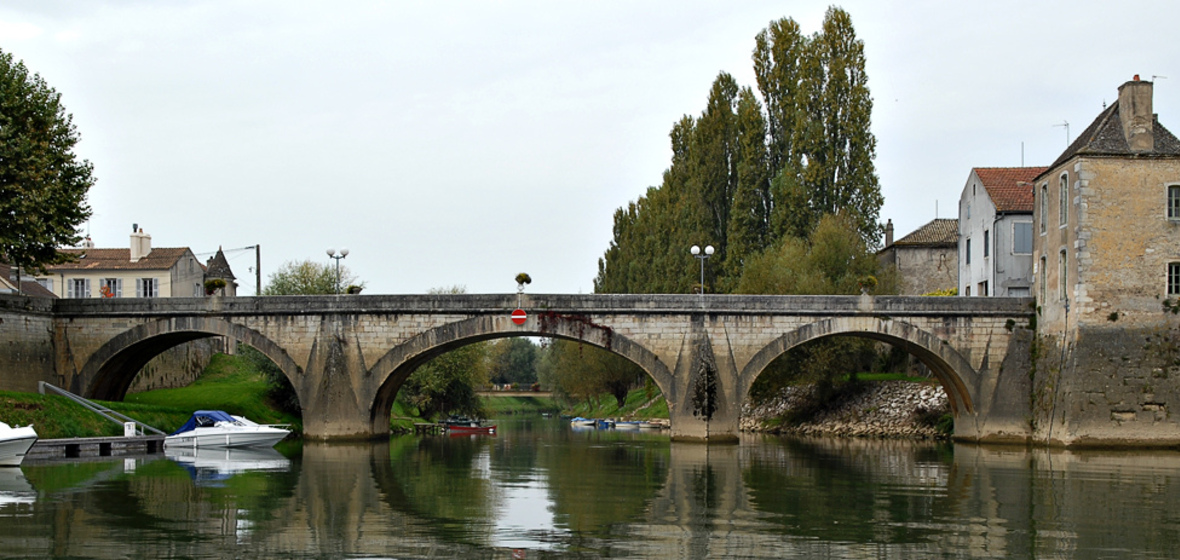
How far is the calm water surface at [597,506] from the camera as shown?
19.3m

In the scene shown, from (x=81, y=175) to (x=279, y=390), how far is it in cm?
1441

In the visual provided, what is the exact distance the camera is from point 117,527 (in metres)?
20.9

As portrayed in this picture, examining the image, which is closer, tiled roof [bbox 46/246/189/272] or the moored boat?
the moored boat

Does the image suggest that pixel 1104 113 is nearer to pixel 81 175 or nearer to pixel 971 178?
pixel 971 178

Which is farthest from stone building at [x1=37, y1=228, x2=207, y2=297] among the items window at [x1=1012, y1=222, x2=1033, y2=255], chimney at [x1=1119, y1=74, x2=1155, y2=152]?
chimney at [x1=1119, y1=74, x2=1155, y2=152]

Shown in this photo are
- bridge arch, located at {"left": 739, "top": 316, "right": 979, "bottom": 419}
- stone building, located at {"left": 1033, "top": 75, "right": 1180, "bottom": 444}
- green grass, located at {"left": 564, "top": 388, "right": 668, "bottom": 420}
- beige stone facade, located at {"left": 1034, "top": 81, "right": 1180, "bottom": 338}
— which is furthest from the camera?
green grass, located at {"left": 564, "top": 388, "right": 668, "bottom": 420}

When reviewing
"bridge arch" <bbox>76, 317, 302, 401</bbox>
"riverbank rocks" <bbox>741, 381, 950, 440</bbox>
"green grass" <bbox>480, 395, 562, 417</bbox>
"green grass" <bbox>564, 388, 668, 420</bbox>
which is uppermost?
"bridge arch" <bbox>76, 317, 302, 401</bbox>

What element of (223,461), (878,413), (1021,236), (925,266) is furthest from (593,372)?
(223,461)

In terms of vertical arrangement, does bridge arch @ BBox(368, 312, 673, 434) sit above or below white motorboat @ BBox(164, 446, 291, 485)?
above

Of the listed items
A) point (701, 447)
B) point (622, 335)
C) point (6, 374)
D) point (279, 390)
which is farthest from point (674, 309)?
point (6, 374)

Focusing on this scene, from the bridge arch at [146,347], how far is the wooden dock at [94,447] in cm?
514

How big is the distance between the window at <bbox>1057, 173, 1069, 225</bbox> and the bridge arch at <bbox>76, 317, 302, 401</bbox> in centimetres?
3003

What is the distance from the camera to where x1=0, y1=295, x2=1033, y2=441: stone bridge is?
44219 millimetres

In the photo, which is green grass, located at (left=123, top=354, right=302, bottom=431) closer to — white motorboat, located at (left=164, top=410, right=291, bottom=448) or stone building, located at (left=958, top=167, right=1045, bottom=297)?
white motorboat, located at (left=164, top=410, right=291, bottom=448)
